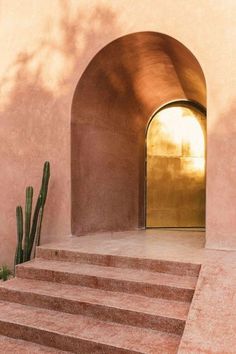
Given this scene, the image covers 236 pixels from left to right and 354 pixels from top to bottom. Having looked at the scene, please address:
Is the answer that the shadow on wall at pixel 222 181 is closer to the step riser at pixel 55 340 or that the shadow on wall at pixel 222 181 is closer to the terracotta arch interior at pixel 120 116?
the terracotta arch interior at pixel 120 116

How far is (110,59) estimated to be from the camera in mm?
5863

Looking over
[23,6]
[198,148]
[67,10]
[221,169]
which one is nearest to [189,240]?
[221,169]

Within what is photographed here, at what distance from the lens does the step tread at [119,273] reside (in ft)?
12.4

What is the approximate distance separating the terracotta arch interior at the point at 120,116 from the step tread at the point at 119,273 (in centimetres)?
140

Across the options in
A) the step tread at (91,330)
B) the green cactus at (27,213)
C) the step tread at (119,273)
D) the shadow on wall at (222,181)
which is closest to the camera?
the step tread at (91,330)

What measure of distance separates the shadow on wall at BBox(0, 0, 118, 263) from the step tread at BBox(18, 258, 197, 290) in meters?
1.33

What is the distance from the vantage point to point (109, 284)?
13.0ft

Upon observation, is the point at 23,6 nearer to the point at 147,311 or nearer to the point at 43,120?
the point at 43,120

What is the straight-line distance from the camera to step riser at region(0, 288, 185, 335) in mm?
3287

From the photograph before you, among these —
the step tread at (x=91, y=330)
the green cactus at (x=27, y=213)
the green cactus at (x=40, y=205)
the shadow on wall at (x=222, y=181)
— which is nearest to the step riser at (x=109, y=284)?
the step tread at (x=91, y=330)

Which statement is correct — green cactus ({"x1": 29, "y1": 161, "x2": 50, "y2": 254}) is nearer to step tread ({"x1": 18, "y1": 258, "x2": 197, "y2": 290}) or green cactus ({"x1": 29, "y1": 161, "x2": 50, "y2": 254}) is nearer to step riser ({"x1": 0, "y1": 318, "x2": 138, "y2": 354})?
step tread ({"x1": 18, "y1": 258, "x2": 197, "y2": 290})

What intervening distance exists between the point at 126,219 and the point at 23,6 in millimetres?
4369

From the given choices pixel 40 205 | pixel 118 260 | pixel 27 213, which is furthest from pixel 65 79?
pixel 118 260

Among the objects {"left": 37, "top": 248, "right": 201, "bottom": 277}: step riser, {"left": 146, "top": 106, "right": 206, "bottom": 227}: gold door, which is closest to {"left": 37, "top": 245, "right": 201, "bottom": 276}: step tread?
{"left": 37, "top": 248, "right": 201, "bottom": 277}: step riser
